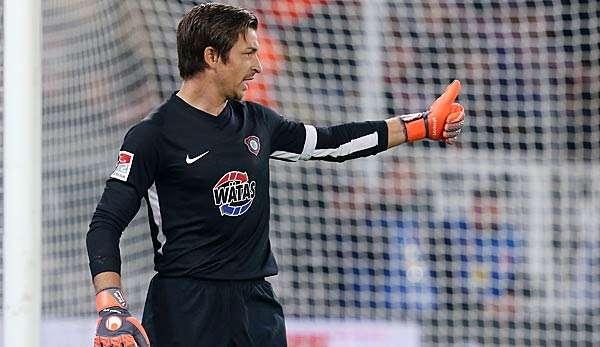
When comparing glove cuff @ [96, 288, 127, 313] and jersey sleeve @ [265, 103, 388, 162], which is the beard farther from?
glove cuff @ [96, 288, 127, 313]

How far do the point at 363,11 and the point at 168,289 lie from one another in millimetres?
3377

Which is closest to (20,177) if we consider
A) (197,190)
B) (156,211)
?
(156,211)

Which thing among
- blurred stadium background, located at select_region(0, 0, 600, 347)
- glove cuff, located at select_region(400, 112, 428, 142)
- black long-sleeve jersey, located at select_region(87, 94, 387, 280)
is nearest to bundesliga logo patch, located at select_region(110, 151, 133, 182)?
black long-sleeve jersey, located at select_region(87, 94, 387, 280)

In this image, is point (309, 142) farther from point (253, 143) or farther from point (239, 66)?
point (239, 66)

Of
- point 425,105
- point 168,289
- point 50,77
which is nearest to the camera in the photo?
point 168,289

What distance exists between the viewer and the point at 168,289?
2.83 metres

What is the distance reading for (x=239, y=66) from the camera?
9.32 feet

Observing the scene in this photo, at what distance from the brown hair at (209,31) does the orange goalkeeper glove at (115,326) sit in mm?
582

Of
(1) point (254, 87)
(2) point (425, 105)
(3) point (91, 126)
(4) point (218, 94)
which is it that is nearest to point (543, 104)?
(2) point (425, 105)

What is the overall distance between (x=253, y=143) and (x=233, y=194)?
15 centimetres

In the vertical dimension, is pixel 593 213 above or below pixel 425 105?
below

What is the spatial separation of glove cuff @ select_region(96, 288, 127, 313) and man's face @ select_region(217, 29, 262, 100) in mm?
554

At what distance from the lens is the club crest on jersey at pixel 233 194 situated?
279cm

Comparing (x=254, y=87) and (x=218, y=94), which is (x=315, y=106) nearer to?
(x=254, y=87)
